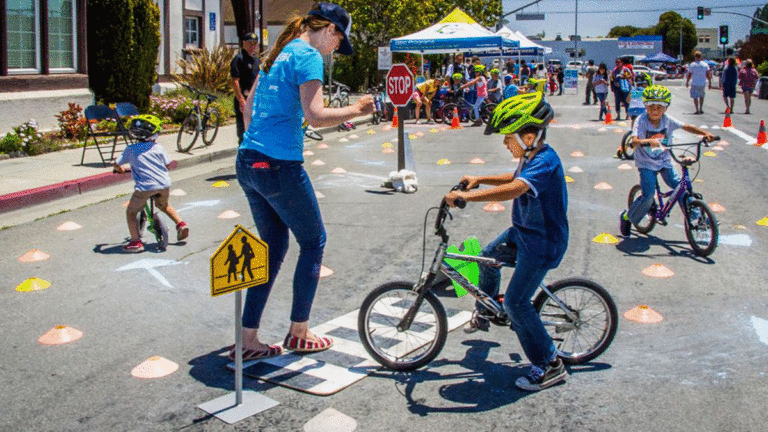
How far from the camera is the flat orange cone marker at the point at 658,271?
708 centimetres

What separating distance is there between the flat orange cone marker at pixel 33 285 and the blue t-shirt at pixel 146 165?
1432mm

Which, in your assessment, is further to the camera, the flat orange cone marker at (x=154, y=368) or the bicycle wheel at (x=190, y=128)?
the bicycle wheel at (x=190, y=128)

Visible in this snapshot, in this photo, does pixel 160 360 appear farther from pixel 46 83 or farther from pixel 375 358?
pixel 46 83

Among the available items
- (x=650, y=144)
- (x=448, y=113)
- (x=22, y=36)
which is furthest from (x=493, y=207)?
(x=448, y=113)

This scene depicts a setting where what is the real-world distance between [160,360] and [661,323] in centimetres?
335

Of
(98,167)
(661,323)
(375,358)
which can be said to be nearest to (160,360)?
(375,358)

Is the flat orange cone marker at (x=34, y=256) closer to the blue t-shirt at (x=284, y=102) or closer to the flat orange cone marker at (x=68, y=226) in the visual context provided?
the flat orange cone marker at (x=68, y=226)

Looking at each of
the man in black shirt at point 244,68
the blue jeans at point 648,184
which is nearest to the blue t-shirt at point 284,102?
the blue jeans at point 648,184

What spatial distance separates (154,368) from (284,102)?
1.71 m

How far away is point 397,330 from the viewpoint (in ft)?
16.2

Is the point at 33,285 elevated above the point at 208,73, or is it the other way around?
the point at 208,73

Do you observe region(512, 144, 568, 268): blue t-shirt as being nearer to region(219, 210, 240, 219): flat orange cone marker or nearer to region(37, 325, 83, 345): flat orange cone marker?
region(37, 325, 83, 345): flat orange cone marker

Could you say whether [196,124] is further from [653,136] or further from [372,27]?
[372,27]

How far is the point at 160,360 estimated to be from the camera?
16.1 feet
